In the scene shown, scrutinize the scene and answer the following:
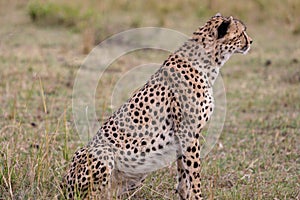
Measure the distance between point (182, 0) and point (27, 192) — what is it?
8416mm

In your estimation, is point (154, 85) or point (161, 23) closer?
point (154, 85)

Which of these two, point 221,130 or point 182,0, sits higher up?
point 182,0

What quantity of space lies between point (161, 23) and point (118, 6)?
1.38m

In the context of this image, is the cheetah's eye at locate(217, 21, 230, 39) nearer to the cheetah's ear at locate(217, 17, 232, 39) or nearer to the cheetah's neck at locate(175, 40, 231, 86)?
the cheetah's ear at locate(217, 17, 232, 39)

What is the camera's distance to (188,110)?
12.8 feet

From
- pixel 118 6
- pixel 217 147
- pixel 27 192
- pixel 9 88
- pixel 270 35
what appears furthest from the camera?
pixel 118 6

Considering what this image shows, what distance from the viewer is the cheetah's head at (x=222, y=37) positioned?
161 inches

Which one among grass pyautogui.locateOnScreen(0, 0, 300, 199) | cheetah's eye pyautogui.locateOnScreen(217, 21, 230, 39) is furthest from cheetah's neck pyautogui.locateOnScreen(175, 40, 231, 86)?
grass pyautogui.locateOnScreen(0, 0, 300, 199)

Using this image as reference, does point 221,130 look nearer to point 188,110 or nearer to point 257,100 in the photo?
point 257,100

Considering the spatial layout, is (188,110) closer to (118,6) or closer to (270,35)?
(270,35)

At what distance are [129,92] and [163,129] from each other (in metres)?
3.40

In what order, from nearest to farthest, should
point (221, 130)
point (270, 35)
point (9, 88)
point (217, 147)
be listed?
point (217, 147), point (221, 130), point (9, 88), point (270, 35)

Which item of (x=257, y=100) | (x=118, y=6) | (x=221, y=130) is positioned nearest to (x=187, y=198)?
(x=221, y=130)

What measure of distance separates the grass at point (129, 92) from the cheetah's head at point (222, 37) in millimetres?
941
